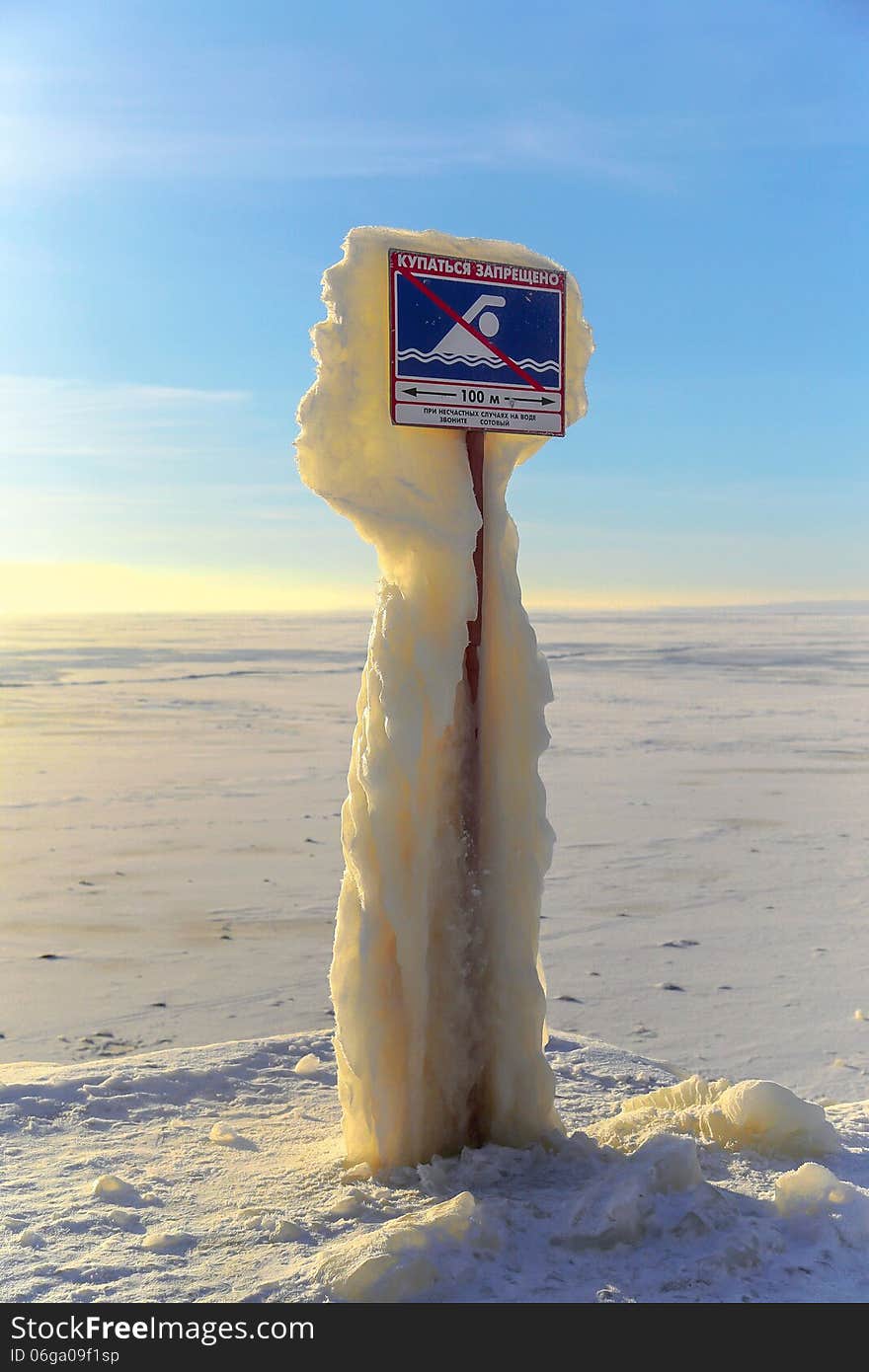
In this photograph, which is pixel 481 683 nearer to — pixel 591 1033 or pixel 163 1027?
pixel 591 1033

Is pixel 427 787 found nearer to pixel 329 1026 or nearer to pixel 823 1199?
pixel 823 1199

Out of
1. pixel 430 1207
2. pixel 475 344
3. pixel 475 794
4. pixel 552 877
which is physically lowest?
pixel 430 1207

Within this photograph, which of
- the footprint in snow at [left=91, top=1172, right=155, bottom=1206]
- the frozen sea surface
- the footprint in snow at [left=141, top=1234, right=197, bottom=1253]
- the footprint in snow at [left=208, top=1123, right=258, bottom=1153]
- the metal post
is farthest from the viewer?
the frozen sea surface

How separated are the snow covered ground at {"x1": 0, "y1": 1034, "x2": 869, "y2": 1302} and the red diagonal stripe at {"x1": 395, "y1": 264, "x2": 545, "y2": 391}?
134 inches

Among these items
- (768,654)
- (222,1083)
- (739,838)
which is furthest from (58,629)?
(222,1083)

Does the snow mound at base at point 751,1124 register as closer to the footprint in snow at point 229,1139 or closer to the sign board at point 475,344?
the footprint in snow at point 229,1139

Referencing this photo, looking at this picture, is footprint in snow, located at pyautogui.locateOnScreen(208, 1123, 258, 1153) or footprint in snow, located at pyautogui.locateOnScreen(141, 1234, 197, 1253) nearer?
footprint in snow, located at pyautogui.locateOnScreen(141, 1234, 197, 1253)

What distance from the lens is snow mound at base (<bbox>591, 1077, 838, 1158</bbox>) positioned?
5223mm

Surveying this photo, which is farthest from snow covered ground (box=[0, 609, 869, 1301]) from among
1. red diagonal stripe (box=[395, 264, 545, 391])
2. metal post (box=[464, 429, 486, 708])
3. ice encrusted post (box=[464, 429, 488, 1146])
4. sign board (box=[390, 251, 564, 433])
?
red diagonal stripe (box=[395, 264, 545, 391])

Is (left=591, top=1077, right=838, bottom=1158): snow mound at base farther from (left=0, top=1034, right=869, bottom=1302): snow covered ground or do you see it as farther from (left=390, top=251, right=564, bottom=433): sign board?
(left=390, top=251, right=564, bottom=433): sign board

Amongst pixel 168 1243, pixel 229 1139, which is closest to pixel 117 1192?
pixel 168 1243

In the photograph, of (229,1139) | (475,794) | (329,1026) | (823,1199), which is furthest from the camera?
(329,1026)

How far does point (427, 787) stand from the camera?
505cm

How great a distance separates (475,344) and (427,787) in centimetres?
201
